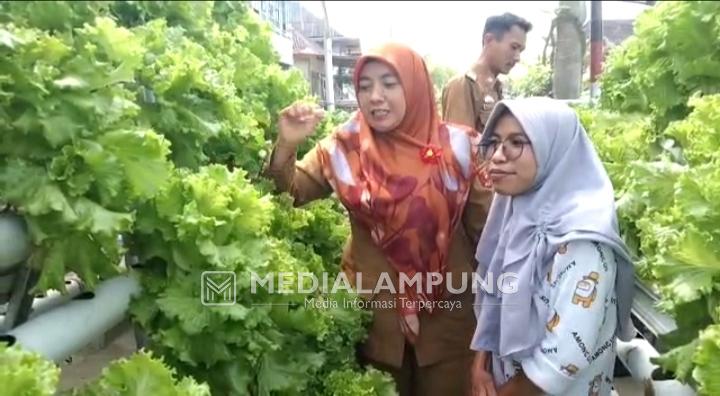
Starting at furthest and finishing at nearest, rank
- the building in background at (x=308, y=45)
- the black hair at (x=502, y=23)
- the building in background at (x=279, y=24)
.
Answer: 1. the building in background at (x=279, y=24)
2. the building in background at (x=308, y=45)
3. the black hair at (x=502, y=23)

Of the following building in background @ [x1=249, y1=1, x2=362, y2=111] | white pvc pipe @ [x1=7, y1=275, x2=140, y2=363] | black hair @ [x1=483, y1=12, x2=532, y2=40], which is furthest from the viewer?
building in background @ [x1=249, y1=1, x2=362, y2=111]

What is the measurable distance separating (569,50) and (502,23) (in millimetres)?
2793

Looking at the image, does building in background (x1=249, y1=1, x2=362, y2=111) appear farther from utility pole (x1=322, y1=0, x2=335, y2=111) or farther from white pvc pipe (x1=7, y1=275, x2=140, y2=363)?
white pvc pipe (x1=7, y1=275, x2=140, y2=363)

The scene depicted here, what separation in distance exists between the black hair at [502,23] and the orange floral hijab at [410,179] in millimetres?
1178

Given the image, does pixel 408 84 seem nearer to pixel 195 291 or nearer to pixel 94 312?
pixel 195 291

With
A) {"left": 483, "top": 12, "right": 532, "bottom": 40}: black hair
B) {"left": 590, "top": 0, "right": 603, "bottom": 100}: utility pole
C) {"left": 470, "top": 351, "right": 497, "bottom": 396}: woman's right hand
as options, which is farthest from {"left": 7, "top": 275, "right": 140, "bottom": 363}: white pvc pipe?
{"left": 590, "top": 0, "right": 603, "bottom": 100}: utility pole

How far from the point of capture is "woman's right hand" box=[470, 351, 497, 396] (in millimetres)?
2227

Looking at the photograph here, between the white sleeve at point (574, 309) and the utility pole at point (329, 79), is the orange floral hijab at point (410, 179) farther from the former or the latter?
the utility pole at point (329, 79)

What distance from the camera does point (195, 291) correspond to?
1.99 m

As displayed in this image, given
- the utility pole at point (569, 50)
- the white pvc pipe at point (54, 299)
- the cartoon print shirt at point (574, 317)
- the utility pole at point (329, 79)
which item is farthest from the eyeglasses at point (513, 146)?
the utility pole at point (569, 50)

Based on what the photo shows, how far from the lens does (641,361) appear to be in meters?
2.31
